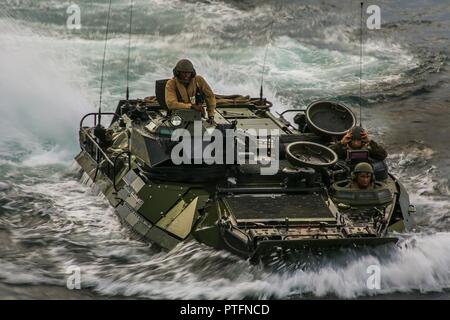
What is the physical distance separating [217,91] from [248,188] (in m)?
12.0

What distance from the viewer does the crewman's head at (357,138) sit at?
57.4 feet

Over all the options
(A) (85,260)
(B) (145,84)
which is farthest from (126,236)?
(B) (145,84)

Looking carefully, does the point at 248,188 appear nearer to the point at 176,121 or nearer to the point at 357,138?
the point at 176,121

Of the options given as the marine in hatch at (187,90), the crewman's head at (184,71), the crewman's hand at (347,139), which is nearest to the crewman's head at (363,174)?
the crewman's hand at (347,139)

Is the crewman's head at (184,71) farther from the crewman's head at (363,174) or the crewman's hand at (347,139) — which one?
the crewman's head at (363,174)

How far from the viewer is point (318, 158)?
17250 mm

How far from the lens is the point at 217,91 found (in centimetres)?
2805

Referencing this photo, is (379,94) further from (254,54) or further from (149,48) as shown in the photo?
(149,48)

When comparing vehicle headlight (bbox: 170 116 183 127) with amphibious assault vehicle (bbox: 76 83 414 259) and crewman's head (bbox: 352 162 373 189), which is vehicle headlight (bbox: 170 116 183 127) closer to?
amphibious assault vehicle (bbox: 76 83 414 259)

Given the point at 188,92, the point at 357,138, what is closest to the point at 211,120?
the point at 188,92

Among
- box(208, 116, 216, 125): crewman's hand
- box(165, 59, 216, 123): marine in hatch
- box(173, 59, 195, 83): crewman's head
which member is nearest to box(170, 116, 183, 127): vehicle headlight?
box(208, 116, 216, 125): crewman's hand

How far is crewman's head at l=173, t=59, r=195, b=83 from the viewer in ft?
58.7

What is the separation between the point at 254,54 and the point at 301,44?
199 cm
